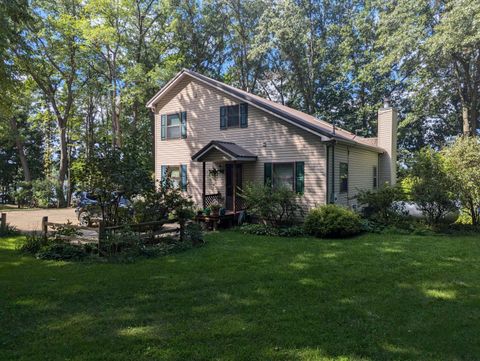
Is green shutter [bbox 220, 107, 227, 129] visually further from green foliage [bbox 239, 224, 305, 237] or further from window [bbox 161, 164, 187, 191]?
green foliage [bbox 239, 224, 305, 237]

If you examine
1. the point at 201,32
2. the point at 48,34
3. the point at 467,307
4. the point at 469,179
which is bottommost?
the point at 467,307

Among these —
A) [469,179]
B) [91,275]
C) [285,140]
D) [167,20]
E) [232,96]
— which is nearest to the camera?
[91,275]

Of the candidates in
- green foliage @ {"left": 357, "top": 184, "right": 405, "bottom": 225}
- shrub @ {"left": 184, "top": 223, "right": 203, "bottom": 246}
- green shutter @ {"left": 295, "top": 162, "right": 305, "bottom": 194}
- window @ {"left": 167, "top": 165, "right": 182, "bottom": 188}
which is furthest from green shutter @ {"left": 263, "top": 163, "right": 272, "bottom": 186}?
shrub @ {"left": 184, "top": 223, "right": 203, "bottom": 246}

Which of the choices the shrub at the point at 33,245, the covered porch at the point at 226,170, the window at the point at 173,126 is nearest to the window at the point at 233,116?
the covered porch at the point at 226,170

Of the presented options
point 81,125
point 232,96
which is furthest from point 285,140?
point 81,125

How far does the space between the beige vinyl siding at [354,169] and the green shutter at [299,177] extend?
4.27ft

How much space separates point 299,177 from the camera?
1259 centimetres

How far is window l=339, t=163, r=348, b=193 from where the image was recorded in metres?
13.3

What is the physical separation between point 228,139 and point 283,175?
309 centimetres

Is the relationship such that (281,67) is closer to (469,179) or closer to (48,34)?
(48,34)

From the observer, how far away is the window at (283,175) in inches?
505

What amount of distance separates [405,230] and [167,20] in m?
25.3

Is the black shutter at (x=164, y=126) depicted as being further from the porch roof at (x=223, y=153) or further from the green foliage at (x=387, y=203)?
the green foliage at (x=387, y=203)

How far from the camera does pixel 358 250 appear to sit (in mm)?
8102
